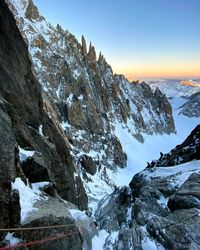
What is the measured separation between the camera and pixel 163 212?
20.2 metres

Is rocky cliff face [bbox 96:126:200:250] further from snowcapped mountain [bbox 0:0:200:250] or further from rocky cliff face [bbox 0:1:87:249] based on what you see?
rocky cliff face [bbox 0:1:87:249]

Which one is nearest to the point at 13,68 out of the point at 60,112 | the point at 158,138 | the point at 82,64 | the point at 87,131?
the point at 60,112

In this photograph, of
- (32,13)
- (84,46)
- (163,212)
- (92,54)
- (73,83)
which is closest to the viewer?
(163,212)

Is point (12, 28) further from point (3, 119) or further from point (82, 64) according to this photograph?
point (82, 64)

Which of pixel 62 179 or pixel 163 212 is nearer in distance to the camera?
pixel 163 212

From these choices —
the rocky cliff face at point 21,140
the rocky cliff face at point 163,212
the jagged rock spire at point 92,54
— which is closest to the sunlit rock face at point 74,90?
the jagged rock spire at point 92,54

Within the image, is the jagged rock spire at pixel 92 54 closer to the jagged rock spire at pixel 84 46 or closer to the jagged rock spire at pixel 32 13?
the jagged rock spire at pixel 84 46

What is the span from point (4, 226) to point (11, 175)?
172cm

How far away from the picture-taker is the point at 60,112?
77438 mm

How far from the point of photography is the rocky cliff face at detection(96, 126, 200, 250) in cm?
1473

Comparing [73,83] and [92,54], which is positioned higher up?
[92,54]

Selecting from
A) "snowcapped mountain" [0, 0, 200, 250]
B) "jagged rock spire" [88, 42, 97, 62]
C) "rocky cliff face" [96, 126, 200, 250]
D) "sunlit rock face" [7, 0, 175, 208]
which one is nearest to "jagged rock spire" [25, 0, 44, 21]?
"sunlit rock face" [7, 0, 175, 208]

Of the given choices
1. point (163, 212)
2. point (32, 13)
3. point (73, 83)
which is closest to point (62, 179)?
point (163, 212)

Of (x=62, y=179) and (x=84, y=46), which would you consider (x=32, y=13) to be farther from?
(x=62, y=179)
